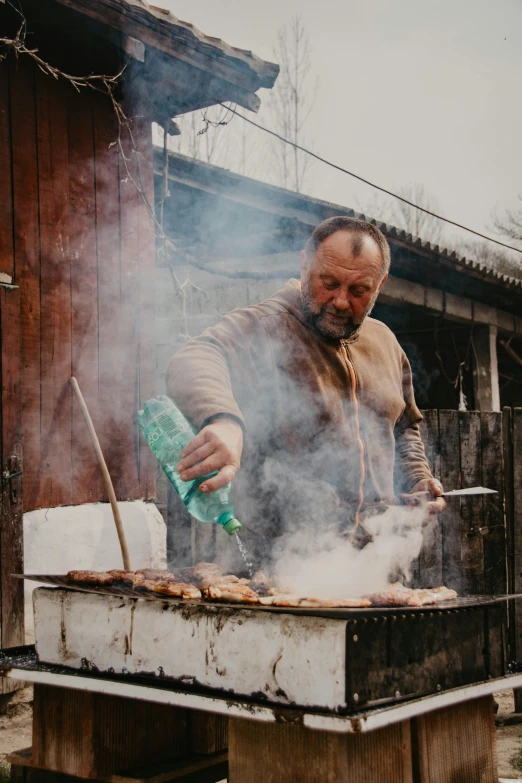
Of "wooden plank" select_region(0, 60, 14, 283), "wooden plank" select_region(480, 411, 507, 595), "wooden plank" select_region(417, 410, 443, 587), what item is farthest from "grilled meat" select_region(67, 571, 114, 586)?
"wooden plank" select_region(480, 411, 507, 595)

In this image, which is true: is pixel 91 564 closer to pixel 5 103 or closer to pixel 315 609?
pixel 5 103

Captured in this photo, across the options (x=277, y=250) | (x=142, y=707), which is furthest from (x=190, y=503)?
(x=277, y=250)

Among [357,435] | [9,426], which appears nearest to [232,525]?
[357,435]

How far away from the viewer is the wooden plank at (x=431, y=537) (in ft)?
17.7

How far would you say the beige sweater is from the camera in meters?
3.07

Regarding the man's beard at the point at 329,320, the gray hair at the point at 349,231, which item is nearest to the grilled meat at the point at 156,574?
the man's beard at the point at 329,320

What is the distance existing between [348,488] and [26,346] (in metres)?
3.01

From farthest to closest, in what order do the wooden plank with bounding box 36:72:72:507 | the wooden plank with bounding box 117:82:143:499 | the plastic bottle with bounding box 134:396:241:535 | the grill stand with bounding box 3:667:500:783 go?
the wooden plank with bounding box 117:82:143:499
the wooden plank with bounding box 36:72:72:507
the plastic bottle with bounding box 134:396:241:535
the grill stand with bounding box 3:667:500:783

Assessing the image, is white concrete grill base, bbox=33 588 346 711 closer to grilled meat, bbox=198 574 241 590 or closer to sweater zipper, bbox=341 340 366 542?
grilled meat, bbox=198 574 241 590

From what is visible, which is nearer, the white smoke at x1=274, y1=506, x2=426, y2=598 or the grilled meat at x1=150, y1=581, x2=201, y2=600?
the grilled meat at x1=150, y1=581, x2=201, y2=600

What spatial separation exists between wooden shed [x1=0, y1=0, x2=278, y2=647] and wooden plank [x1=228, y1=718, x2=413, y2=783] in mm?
3390

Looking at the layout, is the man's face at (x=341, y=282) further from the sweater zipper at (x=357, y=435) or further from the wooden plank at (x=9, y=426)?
the wooden plank at (x=9, y=426)

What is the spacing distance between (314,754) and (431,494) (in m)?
1.49

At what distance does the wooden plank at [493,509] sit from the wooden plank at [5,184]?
3559 millimetres
